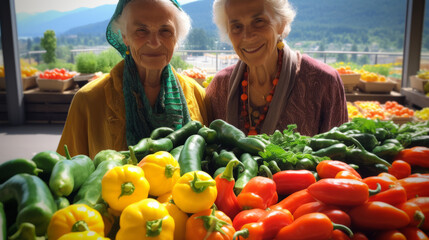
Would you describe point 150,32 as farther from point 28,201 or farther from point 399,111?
point 399,111

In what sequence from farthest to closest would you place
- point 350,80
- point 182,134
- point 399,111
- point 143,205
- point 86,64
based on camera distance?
point 86,64, point 350,80, point 399,111, point 182,134, point 143,205

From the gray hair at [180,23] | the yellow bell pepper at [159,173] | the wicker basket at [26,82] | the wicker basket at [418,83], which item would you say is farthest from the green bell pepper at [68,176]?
the wicker basket at [26,82]

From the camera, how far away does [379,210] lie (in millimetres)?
1047

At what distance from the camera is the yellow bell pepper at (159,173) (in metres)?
1.15

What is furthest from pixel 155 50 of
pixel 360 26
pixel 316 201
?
pixel 360 26

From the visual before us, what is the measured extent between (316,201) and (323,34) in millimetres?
10457

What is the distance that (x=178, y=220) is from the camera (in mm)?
1042

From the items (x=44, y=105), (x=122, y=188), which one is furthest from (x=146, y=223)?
(x=44, y=105)

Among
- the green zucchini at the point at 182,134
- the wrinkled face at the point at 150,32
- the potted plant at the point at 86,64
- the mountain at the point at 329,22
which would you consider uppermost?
the mountain at the point at 329,22

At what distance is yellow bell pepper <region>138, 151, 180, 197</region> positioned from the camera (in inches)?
45.2

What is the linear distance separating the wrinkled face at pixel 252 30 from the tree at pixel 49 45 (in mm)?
7488

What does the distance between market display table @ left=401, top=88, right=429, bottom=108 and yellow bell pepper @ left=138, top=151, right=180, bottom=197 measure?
5.77 metres

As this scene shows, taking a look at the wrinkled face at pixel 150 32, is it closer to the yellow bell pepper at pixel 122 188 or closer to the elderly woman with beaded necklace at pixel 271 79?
the elderly woman with beaded necklace at pixel 271 79

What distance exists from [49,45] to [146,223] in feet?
29.7
